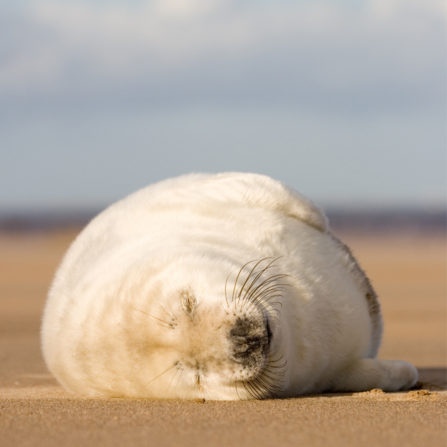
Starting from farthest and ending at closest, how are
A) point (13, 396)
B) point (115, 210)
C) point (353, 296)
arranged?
point (115, 210) < point (353, 296) < point (13, 396)

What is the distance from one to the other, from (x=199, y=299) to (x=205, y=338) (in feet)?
0.63

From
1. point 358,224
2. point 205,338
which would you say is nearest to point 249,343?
point 205,338

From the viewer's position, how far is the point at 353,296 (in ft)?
15.1

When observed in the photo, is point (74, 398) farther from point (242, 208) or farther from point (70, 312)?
point (242, 208)

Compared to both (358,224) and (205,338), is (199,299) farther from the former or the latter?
(358,224)

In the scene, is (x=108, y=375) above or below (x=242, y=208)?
below

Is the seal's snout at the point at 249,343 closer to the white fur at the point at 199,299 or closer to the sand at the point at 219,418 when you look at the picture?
the white fur at the point at 199,299

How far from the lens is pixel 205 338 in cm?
346

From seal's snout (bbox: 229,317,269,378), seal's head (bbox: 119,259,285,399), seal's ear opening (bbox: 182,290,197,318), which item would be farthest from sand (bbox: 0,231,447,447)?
seal's ear opening (bbox: 182,290,197,318)

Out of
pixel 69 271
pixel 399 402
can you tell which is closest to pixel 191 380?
pixel 399 402

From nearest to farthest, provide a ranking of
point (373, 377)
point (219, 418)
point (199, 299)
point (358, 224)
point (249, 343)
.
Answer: point (219, 418) < point (249, 343) < point (199, 299) < point (373, 377) < point (358, 224)

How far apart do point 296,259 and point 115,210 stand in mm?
1333

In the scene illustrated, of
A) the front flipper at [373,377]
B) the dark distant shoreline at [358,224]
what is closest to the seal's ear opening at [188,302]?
the front flipper at [373,377]

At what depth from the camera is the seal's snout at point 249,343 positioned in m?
3.43
